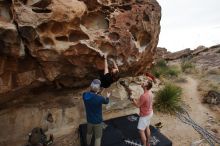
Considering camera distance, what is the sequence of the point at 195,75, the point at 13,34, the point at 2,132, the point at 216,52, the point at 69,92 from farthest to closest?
the point at 216,52, the point at 195,75, the point at 69,92, the point at 2,132, the point at 13,34

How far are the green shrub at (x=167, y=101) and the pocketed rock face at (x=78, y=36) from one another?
7.64 ft

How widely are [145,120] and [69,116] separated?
233cm

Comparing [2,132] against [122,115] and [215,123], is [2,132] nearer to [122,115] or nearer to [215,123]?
[122,115]

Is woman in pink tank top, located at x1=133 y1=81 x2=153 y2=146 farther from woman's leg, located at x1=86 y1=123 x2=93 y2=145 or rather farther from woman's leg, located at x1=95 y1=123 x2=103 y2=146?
woman's leg, located at x1=86 y1=123 x2=93 y2=145

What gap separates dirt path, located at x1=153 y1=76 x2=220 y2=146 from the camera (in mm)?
8086

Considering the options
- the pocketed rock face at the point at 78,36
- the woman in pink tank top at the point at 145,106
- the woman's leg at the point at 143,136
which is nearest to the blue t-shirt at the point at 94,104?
the woman in pink tank top at the point at 145,106

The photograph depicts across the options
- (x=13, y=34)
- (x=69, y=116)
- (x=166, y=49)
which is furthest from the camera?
(x=166, y=49)

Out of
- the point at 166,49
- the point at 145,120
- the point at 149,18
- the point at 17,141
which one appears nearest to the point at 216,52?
the point at 166,49

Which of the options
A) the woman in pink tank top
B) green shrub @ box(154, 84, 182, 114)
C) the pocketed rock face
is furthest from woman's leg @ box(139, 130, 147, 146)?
green shrub @ box(154, 84, 182, 114)

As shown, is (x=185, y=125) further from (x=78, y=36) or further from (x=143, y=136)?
(x=78, y=36)

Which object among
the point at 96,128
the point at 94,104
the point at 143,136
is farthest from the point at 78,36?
the point at 143,136

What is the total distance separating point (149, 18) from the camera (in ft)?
24.5

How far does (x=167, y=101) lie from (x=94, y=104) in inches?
191

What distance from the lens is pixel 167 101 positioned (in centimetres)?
981
